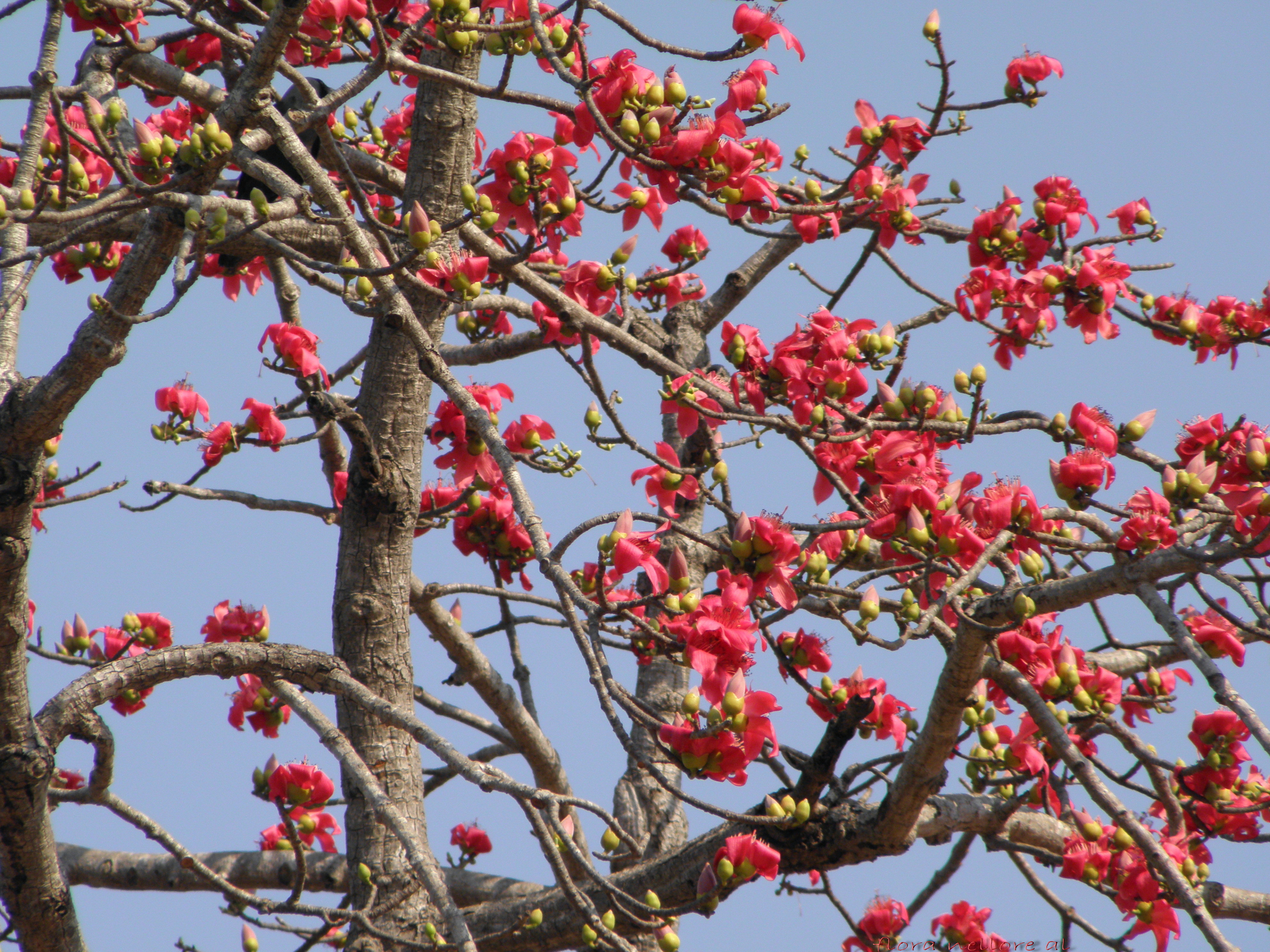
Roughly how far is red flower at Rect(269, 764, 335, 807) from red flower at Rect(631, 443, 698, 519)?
139 centimetres

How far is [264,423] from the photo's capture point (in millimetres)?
3283

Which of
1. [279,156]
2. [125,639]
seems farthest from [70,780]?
[279,156]

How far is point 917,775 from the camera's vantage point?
9.36ft

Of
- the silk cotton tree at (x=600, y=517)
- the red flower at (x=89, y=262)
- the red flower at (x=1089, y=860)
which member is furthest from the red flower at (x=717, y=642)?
the red flower at (x=89, y=262)

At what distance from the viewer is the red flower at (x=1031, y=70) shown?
3434mm

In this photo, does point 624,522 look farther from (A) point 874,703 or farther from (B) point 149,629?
(B) point 149,629

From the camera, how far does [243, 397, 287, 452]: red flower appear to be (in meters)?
3.26

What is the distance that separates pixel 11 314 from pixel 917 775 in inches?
103

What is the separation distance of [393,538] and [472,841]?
70.1 inches

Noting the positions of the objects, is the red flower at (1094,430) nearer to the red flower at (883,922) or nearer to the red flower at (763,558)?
the red flower at (763,558)

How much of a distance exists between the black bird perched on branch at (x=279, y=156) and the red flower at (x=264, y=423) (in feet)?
1.40

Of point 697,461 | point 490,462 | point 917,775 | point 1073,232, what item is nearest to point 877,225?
point 1073,232

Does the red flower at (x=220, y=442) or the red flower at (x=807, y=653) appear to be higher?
the red flower at (x=220, y=442)

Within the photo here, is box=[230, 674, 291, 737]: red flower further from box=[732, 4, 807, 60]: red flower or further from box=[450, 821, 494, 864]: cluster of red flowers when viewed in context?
box=[732, 4, 807, 60]: red flower
